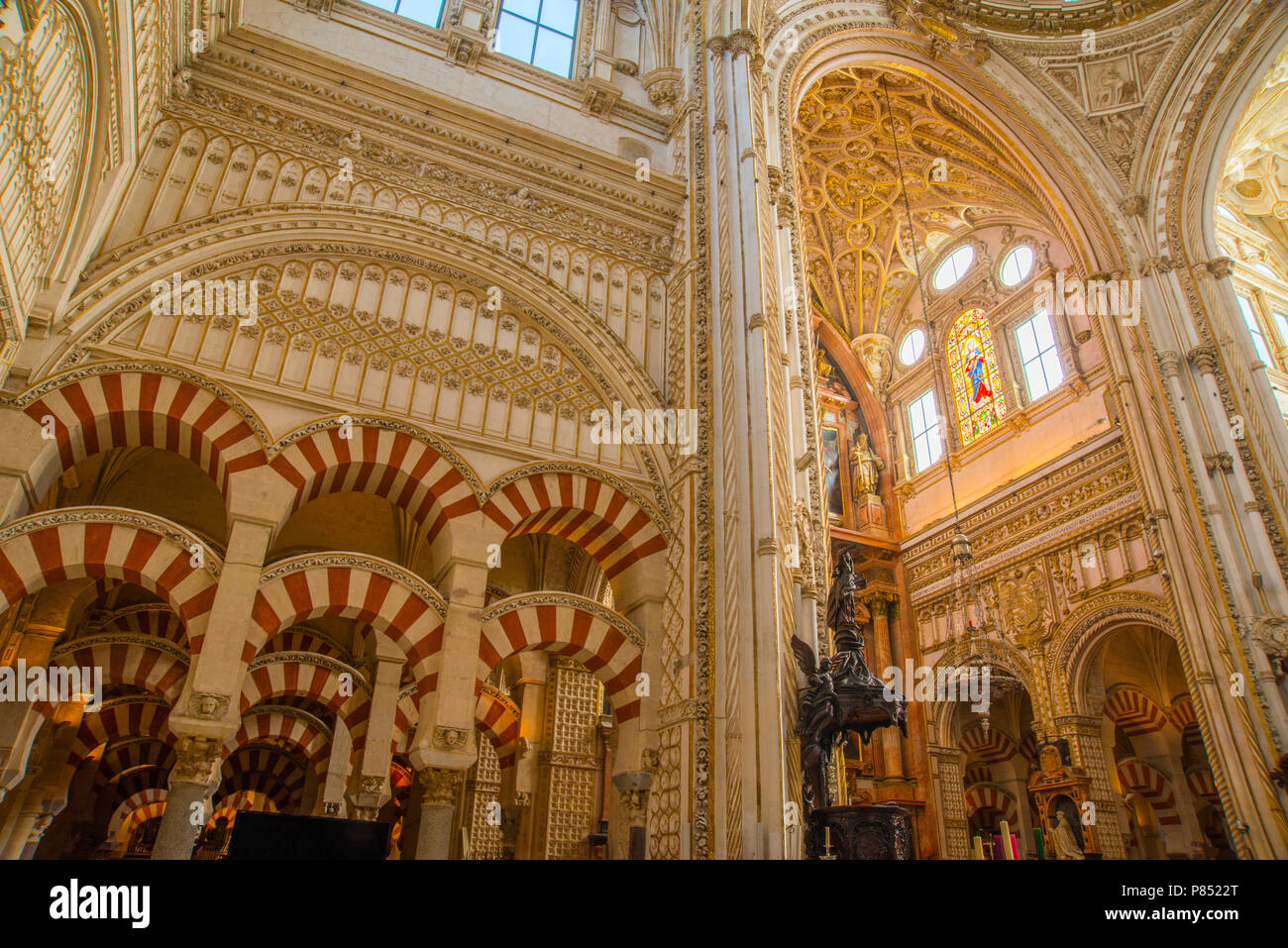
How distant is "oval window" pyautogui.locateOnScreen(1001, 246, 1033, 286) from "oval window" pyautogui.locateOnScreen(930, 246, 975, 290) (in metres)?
0.83

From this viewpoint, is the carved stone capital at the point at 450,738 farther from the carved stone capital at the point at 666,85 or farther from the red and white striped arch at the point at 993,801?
the red and white striped arch at the point at 993,801

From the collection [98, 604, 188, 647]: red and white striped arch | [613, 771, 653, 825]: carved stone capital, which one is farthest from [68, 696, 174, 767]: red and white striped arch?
[613, 771, 653, 825]: carved stone capital

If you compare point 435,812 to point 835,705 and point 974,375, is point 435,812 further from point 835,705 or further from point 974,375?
point 974,375

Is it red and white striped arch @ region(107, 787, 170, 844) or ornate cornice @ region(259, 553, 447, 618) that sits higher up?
ornate cornice @ region(259, 553, 447, 618)

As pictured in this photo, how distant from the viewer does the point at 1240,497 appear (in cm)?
945

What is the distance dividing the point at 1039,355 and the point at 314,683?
12.4 metres

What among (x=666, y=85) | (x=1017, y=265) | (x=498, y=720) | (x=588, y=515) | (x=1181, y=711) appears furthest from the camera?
(x=1017, y=265)

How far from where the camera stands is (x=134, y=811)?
15.5 meters

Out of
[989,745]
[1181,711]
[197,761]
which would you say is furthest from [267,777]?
[1181,711]

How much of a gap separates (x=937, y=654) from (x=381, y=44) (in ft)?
40.8

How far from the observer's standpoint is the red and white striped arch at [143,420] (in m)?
6.20

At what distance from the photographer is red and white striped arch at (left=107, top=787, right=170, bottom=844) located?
44.1ft

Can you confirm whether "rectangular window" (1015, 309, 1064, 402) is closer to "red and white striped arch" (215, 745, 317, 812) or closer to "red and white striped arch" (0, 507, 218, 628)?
"red and white striped arch" (0, 507, 218, 628)
